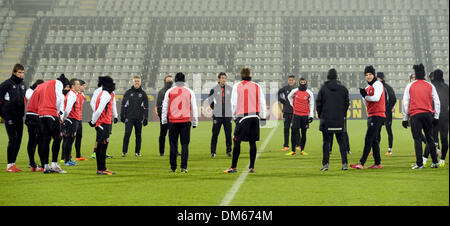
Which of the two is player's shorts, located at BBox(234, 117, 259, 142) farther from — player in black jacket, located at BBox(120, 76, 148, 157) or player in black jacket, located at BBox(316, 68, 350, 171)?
player in black jacket, located at BBox(120, 76, 148, 157)

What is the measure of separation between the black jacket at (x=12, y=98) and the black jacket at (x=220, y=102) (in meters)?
4.47

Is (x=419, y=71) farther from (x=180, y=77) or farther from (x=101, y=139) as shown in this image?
(x=101, y=139)

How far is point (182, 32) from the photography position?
44.3m

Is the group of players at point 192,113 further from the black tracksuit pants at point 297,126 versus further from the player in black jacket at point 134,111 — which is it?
the black tracksuit pants at point 297,126

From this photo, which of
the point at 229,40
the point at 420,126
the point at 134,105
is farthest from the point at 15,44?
the point at 420,126

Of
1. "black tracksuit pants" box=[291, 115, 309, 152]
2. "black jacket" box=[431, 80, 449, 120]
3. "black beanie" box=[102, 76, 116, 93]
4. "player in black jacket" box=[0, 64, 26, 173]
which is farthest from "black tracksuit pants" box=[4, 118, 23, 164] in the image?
"black jacket" box=[431, 80, 449, 120]

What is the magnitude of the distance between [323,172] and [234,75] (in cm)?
3063

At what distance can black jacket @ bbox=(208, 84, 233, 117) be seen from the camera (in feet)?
43.1

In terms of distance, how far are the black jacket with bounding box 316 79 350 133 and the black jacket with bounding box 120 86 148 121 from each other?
209 inches

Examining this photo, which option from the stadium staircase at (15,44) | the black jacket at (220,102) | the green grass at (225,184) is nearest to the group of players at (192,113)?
the green grass at (225,184)

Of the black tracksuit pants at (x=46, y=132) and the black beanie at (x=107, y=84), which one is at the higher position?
the black beanie at (x=107, y=84)

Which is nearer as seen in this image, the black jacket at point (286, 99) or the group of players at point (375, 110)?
the group of players at point (375, 110)

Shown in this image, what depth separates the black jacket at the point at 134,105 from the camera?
1391 cm

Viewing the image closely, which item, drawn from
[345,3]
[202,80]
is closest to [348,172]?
[202,80]
